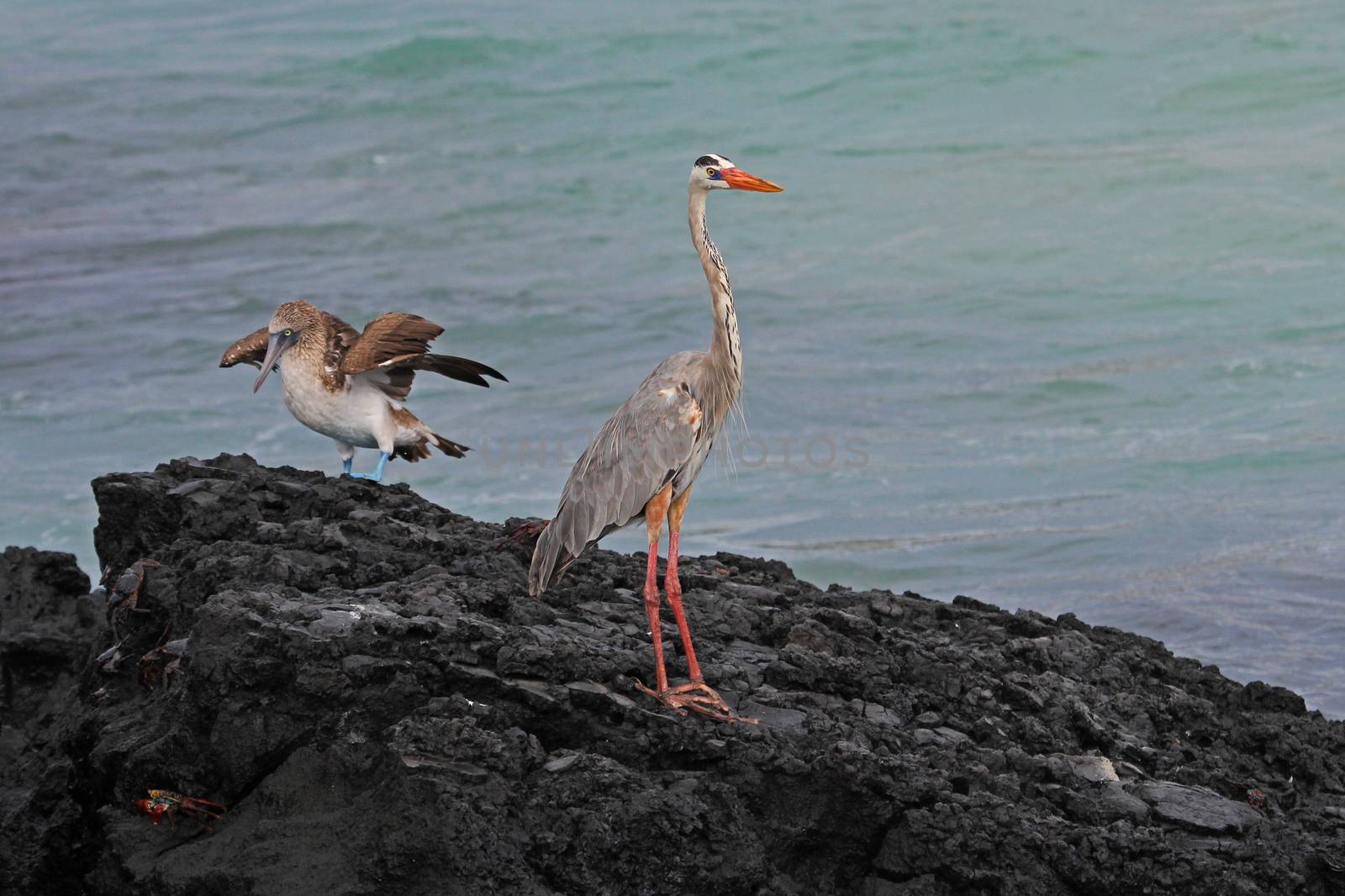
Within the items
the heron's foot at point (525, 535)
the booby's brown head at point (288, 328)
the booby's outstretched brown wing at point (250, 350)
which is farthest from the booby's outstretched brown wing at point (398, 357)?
the heron's foot at point (525, 535)

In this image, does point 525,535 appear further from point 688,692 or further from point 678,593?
point 688,692

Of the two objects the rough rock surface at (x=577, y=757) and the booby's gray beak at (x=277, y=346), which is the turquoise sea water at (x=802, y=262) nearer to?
the rough rock surface at (x=577, y=757)

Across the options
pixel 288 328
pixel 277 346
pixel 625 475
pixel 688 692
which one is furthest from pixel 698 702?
pixel 277 346

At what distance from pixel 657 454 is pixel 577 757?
63.7 inches

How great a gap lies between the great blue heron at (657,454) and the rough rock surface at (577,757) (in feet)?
1.00

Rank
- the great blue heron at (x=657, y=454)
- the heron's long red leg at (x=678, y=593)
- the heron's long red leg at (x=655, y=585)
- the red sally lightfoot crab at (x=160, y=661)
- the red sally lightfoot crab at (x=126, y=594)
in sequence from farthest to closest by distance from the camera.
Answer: the red sally lightfoot crab at (x=126, y=594), the great blue heron at (x=657, y=454), the red sally lightfoot crab at (x=160, y=661), the heron's long red leg at (x=678, y=593), the heron's long red leg at (x=655, y=585)

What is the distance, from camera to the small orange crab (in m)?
6.18

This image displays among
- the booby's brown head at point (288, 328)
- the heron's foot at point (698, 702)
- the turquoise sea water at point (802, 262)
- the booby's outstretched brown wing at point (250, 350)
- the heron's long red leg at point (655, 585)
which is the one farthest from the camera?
the turquoise sea water at point (802, 262)

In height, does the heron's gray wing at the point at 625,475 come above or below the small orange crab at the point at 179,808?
above

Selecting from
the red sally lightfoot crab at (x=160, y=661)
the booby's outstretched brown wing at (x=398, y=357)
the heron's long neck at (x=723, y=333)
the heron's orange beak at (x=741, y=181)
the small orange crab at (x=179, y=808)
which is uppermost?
the heron's orange beak at (x=741, y=181)

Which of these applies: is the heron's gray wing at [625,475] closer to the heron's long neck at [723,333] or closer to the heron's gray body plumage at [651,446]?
the heron's gray body plumage at [651,446]

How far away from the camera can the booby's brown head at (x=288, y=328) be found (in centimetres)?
1052

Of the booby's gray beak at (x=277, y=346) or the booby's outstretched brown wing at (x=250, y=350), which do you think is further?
the booby's outstretched brown wing at (x=250, y=350)

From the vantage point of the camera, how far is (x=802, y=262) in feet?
76.8
